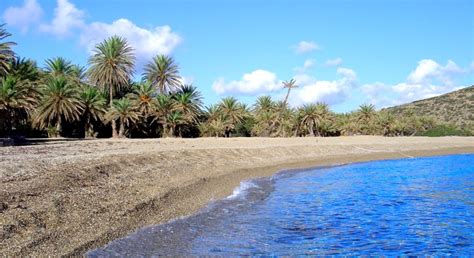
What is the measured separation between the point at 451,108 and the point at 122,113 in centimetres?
9103

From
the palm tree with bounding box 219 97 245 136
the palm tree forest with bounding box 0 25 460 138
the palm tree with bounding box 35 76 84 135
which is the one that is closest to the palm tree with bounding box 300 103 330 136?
the palm tree forest with bounding box 0 25 460 138

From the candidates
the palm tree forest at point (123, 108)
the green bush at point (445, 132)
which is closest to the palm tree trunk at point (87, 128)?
the palm tree forest at point (123, 108)

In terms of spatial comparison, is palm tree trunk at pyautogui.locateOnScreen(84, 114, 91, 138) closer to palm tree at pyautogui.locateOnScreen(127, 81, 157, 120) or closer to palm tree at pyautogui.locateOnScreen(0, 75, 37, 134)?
palm tree at pyautogui.locateOnScreen(127, 81, 157, 120)

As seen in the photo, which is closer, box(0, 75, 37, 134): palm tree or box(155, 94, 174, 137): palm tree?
box(0, 75, 37, 134): palm tree

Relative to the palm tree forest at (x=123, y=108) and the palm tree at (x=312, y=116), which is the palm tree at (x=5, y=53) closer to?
the palm tree forest at (x=123, y=108)

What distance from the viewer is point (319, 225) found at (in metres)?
12.5

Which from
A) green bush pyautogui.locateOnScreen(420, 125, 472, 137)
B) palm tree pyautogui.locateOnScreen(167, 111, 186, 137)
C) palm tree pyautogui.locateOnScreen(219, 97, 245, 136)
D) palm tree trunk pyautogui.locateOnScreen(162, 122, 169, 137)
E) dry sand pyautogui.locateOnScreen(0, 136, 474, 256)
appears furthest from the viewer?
green bush pyautogui.locateOnScreen(420, 125, 472, 137)

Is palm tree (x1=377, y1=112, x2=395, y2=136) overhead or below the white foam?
overhead

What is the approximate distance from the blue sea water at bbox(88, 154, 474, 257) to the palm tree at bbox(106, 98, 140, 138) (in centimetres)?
3915

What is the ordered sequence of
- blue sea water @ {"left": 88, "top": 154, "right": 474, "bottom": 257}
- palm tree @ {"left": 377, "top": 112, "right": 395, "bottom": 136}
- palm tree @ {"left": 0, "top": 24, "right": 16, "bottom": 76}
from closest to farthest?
blue sea water @ {"left": 88, "top": 154, "right": 474, "bottom": 257}
palm tree @ {"left": 0, "top": 24, "right": 16, "bottom": 76}
palm tree @ {"left": 377, "top": 112, "right": 395, "bottom": 136}

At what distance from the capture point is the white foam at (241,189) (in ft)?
57.4

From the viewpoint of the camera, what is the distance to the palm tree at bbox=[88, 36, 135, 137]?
6162 cm

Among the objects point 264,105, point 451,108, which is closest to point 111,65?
point 264,105

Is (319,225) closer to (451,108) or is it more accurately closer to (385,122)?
(385,122)
